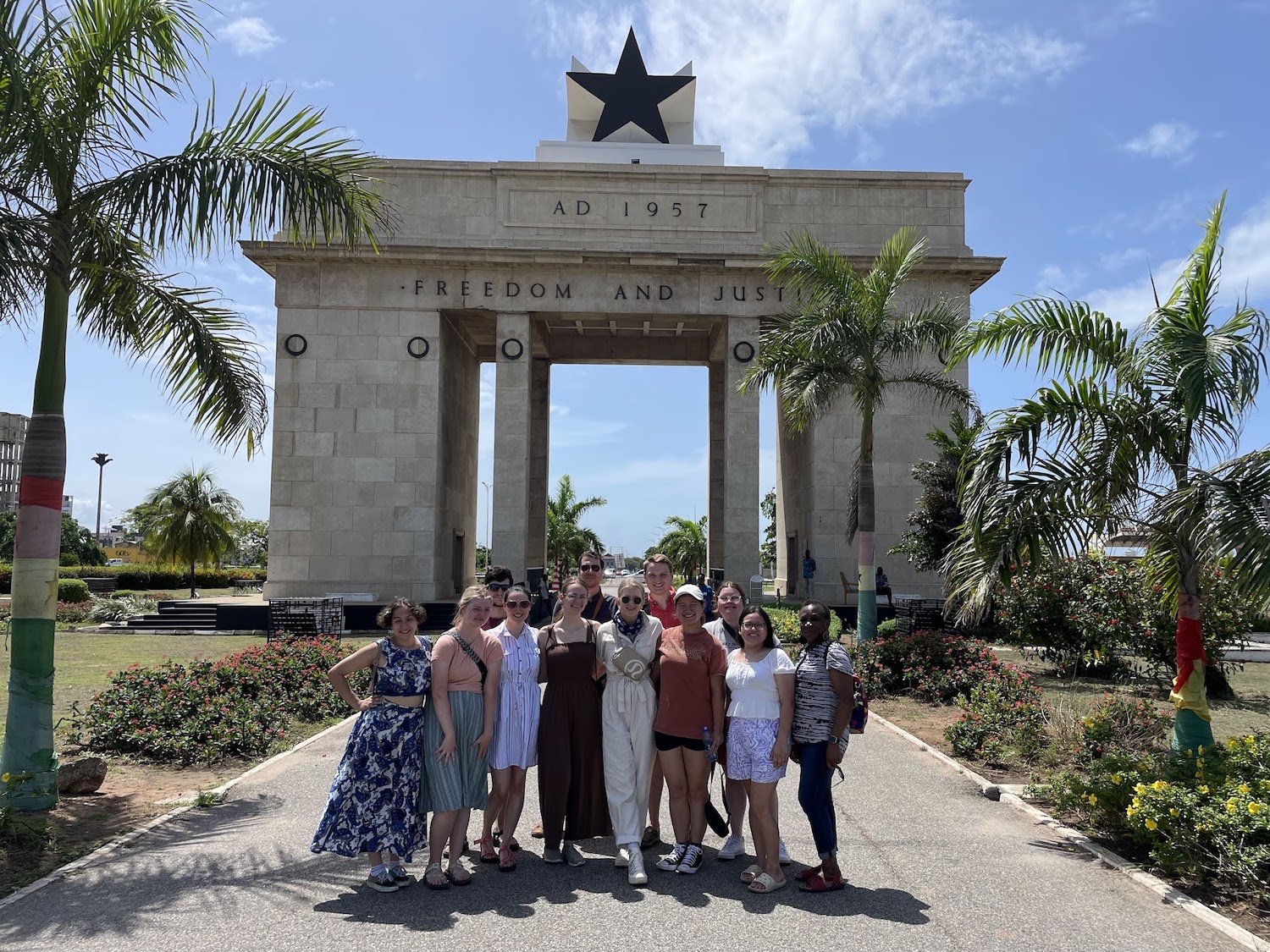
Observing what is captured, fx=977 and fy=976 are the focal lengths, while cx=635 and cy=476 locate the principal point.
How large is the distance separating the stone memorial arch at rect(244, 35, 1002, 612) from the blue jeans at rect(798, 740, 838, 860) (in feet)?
76.6

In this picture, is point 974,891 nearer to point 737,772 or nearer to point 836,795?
point 737,772

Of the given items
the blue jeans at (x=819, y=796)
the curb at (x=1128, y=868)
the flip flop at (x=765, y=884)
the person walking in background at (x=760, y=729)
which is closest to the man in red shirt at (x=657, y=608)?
the person walking in background at (x=760, y=729)

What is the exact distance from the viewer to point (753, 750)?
618cm

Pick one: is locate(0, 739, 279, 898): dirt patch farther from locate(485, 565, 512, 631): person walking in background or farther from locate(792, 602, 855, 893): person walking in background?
locate(792, 602, 855, 893): person walking in background

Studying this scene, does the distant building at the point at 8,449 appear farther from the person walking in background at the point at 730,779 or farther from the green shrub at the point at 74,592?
the person walking in background at the point at 730,779

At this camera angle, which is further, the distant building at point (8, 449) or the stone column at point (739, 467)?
the distant building at point (8, 449)

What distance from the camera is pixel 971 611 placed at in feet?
31.6

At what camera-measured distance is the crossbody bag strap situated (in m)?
6.48

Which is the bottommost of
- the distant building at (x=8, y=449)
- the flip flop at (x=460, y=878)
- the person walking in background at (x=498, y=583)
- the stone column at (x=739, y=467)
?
the flip flop at (x=460, y=878)

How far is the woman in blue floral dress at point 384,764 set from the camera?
20.0 ft

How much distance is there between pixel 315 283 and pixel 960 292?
2002 centimetres

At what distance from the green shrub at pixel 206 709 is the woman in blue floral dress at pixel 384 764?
4.71m

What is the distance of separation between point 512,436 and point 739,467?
7.11m

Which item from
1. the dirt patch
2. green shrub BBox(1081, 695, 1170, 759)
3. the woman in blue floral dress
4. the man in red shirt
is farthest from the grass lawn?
green shrub BBox(1081, 695, 1170, 759)
